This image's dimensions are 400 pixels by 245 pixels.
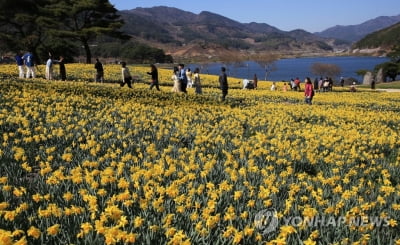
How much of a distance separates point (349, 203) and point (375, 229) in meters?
1.01

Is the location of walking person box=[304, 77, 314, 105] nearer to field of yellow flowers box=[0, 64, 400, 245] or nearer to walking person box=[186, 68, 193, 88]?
walking person box=[186, 68, 193, 88]

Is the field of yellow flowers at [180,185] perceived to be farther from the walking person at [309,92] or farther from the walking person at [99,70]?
the walking person at [99,70]

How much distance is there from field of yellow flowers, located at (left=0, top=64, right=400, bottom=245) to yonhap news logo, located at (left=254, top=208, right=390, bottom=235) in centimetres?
2

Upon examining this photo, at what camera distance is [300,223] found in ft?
15.4

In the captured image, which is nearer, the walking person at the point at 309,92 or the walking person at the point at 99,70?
the walking person at the point at 309,92

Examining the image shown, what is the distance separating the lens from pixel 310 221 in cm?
491

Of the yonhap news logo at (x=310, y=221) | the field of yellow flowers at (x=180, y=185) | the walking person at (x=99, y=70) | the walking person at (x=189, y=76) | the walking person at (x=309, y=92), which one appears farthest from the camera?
the walking person at (x=189, y=76)

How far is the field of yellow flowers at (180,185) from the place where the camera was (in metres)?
4.39

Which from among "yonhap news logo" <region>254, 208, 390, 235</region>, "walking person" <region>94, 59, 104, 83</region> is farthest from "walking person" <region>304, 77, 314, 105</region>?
"yonhap news logo" <region>254, 208, 390, 235</region>

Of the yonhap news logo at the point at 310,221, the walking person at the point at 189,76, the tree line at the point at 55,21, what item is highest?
the tree line at the point at 55,21

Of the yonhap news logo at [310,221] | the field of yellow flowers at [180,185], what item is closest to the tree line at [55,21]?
the field of yellow flowers at [180,185]

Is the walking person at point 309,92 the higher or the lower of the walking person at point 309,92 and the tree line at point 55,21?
the lower

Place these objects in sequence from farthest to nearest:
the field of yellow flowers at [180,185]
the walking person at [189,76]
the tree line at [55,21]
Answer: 1. the tree line at [55,21]
2. the walking person at [189,76]
3. the field of yellow flowers at [180,185]

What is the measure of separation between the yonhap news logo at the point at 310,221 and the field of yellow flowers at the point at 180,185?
0.02 meters
